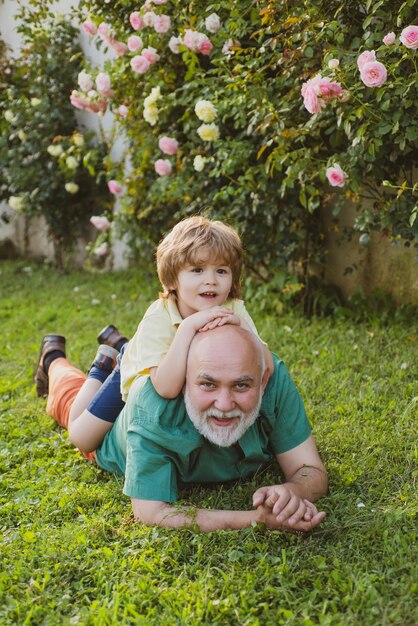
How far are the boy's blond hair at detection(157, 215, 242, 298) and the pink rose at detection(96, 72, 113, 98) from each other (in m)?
2.71

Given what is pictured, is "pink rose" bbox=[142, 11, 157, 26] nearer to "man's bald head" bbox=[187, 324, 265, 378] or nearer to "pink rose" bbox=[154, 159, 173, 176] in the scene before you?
"pink rose" bbox=[154, 159, 173, 176]

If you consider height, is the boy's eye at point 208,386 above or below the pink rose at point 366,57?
below

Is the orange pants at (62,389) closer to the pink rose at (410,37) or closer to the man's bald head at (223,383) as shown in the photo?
the man's bald head at (223,383)

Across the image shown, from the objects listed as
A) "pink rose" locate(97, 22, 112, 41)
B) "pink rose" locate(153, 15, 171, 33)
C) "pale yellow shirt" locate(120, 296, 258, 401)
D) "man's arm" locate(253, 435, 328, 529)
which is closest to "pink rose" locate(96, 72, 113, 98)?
"pink rose" locate(97, 22, 112, 41)

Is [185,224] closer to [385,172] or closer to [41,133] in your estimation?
[385,172]

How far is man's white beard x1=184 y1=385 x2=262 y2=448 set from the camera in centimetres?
262

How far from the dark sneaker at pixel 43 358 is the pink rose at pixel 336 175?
6.24ft

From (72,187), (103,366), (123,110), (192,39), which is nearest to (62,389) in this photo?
(103,366)

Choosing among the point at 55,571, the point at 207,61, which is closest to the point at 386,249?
the point at 207,61

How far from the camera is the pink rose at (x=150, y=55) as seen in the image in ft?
16.0

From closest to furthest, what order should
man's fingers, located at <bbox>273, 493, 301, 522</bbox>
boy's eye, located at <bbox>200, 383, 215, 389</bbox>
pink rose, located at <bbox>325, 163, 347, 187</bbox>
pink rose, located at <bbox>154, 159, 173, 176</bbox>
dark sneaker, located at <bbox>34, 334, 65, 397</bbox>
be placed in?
man's fingers, located at <bbox>273, 493, 301, 522</bbox>, boy's eye, located at <bbox>200, 383, 215, 389</bbox>, pink rose, located at <bbox>325, 163, 347, 187</bbox>, dark sneaker, located at <bbox>34, 334, 65, 397</bbox>, pink rose, located at <bbox>154, 159, 173, 176</bbox>

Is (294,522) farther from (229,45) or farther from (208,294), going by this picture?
(229,45)

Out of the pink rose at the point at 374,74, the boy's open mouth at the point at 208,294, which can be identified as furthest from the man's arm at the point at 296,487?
the pink rose at the point at 374,74

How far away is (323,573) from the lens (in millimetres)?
2322
